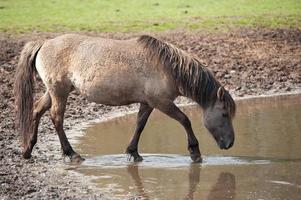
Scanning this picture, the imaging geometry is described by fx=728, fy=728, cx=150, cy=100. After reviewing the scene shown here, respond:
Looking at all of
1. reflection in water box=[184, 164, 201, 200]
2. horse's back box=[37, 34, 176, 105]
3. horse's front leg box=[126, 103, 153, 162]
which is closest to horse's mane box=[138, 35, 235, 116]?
horse's back box=[37, 34, 176, 105]

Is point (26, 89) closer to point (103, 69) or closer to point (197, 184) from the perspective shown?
point (103, 69)

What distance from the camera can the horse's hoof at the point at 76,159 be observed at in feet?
30.8

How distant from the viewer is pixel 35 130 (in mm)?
9766

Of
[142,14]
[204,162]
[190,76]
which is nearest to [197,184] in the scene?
[204,162]

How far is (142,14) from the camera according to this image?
21.4 m

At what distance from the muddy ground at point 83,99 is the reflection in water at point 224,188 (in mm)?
1243

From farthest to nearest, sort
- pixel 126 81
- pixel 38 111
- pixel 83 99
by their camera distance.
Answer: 1. pixel 83 99
2. pixel 38 111
3. pixel 126 81

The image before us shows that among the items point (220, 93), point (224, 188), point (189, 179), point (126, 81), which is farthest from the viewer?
point (126, 81)

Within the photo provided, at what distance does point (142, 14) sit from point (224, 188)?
45.8ft

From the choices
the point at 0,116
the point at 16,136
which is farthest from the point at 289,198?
the point at 0,116

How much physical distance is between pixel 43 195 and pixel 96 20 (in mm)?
13638

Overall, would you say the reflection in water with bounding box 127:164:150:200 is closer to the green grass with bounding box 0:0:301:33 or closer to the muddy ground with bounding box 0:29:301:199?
the muddy ground with bounding box 0:29:301:199

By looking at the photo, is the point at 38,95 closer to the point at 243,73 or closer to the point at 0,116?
the point at 0,116

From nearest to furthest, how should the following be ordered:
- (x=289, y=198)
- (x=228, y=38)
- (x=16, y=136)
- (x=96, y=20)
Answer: (x=289, y=198) < (x=16, y=136) < (x=228, y=38) < (x=96, y=20)
